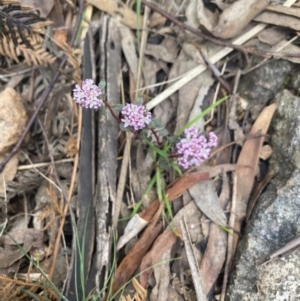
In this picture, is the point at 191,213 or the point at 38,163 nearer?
the point at 191,213

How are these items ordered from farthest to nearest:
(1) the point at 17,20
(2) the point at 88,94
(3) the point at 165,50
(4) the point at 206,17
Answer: (3) the point at 165,50 < (4) the point at 206,17 < (1) the point at 17,20 < (2) the point at 88,94

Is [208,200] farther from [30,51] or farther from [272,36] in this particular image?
[30,51]

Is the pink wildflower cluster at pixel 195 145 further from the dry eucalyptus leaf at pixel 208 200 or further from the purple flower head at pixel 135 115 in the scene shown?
the dry eucalyptus leaf at pixel 208 200

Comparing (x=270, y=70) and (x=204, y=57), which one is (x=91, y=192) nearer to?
(x=204, y=57)

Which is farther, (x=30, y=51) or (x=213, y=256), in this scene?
(x=30, y=51)

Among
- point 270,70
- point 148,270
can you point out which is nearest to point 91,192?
point 148,270

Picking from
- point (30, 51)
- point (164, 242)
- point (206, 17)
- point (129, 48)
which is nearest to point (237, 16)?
point (206, 17)

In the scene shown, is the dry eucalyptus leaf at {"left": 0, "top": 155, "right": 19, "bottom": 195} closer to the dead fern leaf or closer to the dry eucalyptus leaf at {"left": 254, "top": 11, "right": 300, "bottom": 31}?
the dead fern leaf
